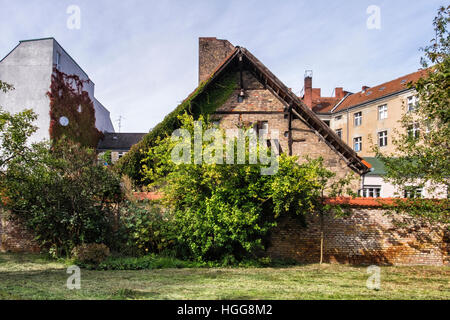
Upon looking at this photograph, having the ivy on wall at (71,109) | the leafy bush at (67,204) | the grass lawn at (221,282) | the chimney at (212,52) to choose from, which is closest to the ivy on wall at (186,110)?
the leafy bush at (67,204)

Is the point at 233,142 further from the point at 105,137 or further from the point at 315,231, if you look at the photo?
the point at 105,137

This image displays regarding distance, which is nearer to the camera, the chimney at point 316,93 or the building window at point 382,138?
Answer: the building window at point 382,138

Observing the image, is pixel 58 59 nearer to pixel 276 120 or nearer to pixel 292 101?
pixel 276 120

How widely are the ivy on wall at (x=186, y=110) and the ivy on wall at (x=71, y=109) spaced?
502 inches

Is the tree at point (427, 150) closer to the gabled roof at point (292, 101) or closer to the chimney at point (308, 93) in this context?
the gabled roof at point (292, 101)

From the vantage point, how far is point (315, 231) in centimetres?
1247

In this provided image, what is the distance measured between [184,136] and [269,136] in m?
6.17

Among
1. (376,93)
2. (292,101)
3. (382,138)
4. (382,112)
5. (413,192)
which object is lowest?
(413,192)

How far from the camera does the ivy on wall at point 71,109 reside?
87.5 feet

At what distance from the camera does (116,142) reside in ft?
122

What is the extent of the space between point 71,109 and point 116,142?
8932 millimetres

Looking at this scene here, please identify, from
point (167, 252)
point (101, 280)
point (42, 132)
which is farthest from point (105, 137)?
point (101, 280)

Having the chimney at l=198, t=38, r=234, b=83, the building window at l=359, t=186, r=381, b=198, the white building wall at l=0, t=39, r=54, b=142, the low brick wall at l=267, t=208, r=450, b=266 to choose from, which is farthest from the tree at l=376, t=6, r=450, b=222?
the white building wall at l=0, t=39, r=54, b=142

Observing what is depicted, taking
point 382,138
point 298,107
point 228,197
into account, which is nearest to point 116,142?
point 298,107
